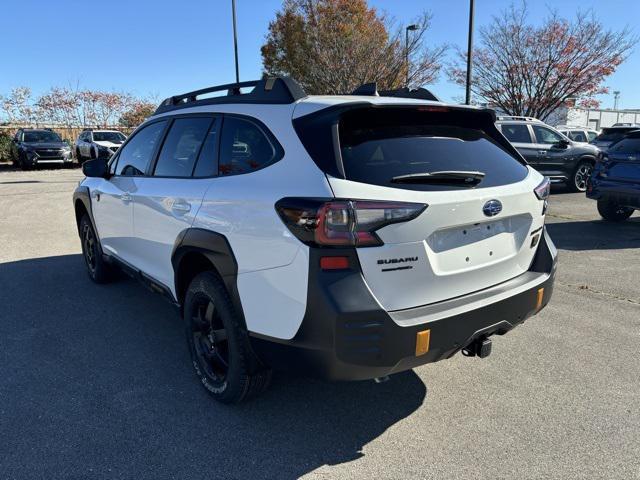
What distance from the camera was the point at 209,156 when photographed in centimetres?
316

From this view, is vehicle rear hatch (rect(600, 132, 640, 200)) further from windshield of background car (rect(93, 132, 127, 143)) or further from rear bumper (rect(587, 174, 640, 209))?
windshield of background car (rect(93, 132, 127, 143))

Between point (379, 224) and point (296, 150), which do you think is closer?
point (379, 224)

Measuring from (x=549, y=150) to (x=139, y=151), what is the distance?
11.3 metres

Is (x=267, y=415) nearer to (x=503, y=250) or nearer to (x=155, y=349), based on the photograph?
(x=155, y=349)

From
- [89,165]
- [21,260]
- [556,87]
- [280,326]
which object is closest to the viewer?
[280,326]

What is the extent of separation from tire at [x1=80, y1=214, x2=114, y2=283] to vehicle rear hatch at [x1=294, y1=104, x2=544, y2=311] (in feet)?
11.6

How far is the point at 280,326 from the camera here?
2393 millimetres

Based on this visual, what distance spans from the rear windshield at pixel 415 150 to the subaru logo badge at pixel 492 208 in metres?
0.10

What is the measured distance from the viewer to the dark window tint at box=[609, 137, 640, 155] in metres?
7.77

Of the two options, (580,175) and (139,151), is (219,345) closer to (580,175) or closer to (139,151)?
(139,151)

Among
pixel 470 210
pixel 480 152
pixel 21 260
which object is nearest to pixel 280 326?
pixel 470 210

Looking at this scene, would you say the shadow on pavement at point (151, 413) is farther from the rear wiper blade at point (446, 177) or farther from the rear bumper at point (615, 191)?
the rear bumper at point (615, 191)

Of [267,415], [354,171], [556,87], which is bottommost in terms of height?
[267,415]

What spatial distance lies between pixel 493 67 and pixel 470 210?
24021mm
